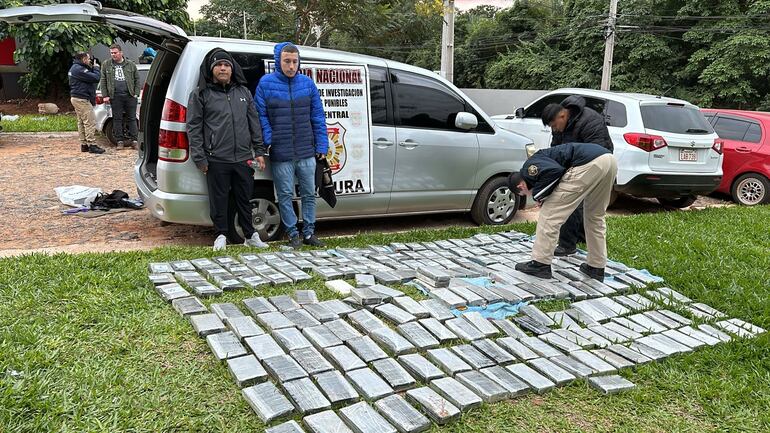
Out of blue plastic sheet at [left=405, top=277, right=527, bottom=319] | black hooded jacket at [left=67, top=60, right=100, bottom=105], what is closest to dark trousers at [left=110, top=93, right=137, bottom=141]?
black hooded jacket at [left=67, top=60, right=100, bottom=105]

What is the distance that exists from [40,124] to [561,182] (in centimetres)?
1460

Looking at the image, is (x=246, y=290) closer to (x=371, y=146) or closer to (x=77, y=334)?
(x=77, y=334)

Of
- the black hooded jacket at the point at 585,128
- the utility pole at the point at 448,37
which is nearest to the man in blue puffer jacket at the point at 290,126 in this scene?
the black hooded jacket at the point at 585,128

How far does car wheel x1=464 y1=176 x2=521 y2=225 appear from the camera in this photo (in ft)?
23.8

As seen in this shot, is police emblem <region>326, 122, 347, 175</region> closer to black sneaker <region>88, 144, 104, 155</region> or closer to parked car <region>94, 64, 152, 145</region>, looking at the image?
black sneaker <region>88, 144, 104, 155</region>

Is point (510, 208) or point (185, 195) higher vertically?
point (185, 195)

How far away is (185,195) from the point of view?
5445 millimetres

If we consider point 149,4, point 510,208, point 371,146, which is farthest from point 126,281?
point 149,4

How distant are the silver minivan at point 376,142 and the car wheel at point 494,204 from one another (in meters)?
0.01

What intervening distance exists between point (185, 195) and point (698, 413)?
4398 millimetres

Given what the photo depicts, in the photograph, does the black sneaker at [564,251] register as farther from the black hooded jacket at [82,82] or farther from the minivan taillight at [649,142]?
the black hooded jacket at [82,82]

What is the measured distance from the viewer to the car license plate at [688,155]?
827 centimetres

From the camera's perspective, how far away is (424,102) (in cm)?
672

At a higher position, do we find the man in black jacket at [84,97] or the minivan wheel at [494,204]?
the man in black jacket at [84,97]
